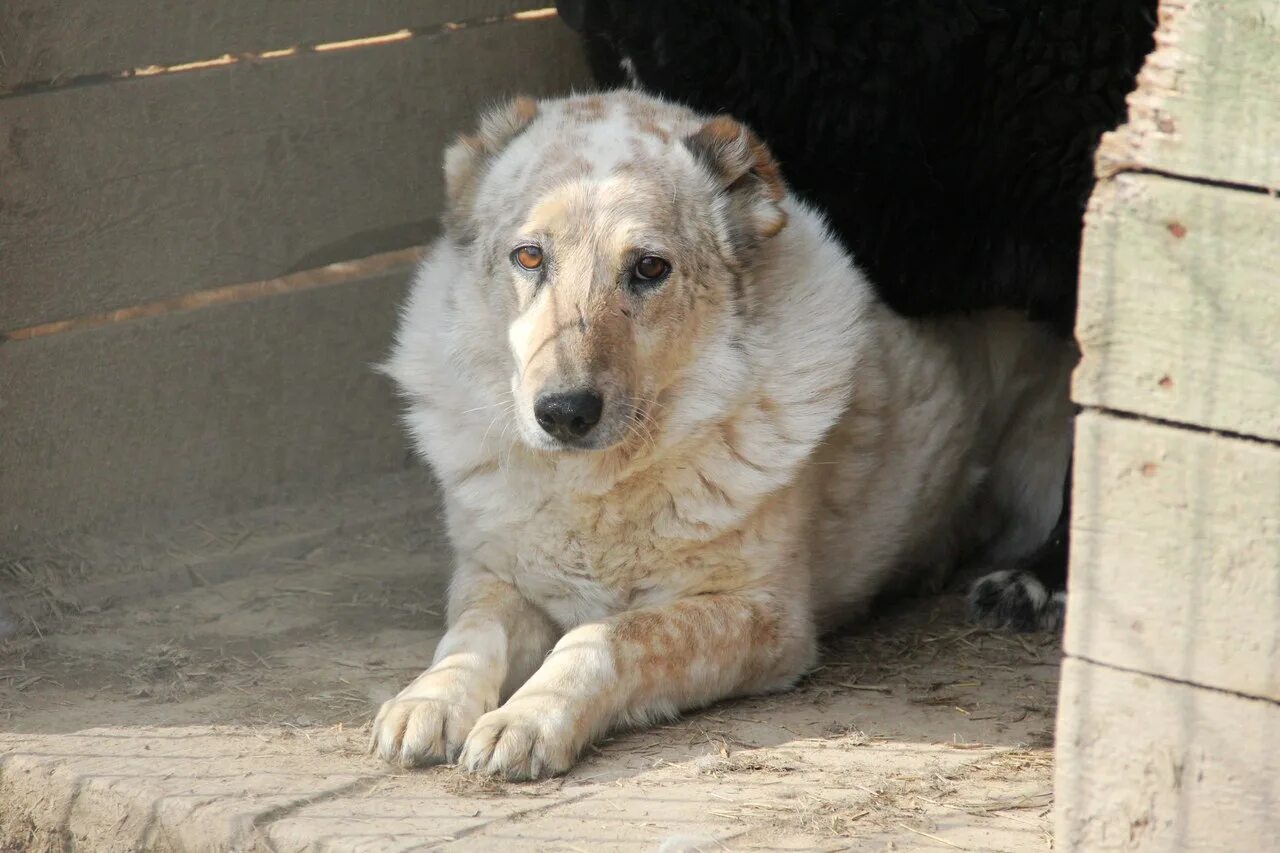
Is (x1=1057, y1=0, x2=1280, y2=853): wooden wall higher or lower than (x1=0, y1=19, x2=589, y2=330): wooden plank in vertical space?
lower

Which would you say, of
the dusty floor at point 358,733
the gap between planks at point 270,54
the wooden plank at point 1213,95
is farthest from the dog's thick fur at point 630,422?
the wooden plank at point 1213,95

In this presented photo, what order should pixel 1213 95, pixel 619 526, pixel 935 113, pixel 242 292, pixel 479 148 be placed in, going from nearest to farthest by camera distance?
pixel 1213 95
pixel 619 526
pixel 479 148
pixel 935 113
pixel 242 292

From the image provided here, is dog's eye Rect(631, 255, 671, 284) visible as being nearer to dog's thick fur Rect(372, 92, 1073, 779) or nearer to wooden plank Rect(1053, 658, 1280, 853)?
dog's thick fur Rect(372, 92, 1073, 779)

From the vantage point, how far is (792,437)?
3568 millimetres

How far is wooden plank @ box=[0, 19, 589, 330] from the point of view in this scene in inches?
160

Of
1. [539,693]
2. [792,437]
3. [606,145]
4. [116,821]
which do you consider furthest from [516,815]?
[606,145]

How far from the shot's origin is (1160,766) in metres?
2.32

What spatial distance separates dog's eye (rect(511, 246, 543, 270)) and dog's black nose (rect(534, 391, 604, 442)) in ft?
1.21

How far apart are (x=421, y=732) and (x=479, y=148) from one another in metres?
1.41

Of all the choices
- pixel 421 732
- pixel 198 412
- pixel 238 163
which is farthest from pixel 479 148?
pixel 421 732

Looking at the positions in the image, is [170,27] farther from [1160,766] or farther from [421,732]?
[1160,766]

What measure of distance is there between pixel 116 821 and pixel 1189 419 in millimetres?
2010

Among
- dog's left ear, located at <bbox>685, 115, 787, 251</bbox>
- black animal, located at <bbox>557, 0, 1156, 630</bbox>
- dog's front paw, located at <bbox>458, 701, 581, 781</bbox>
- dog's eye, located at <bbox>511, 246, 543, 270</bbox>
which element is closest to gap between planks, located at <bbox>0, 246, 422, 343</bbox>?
black animal, located at <bbox>557, 0, 1156, 630</bbox>

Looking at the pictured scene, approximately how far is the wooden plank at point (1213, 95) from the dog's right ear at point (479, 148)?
69.5 inches
